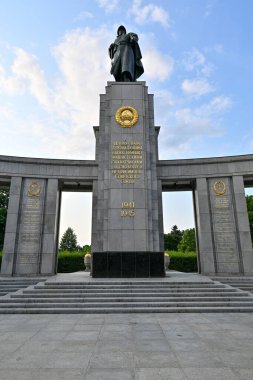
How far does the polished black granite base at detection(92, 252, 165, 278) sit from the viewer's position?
642 inches

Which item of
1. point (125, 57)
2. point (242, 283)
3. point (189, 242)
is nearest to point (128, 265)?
point (242, 283)

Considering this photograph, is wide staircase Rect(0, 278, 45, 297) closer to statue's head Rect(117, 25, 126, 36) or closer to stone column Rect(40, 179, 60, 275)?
stone column Rect(40, 179, 60, 275)

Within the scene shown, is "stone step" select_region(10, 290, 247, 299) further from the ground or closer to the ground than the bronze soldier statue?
closer to the ground

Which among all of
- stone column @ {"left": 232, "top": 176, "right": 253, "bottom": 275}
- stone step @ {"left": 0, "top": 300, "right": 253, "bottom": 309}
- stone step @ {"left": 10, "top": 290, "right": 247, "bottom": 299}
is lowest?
stone step @ {"left": 0, "top": 300, "right": 253, "bottom": 309}

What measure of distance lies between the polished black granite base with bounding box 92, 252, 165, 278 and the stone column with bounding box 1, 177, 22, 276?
7546 mm

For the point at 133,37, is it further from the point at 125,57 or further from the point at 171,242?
the point at 171,242

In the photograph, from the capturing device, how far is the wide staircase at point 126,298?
33.8 ft

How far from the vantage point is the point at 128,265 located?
54.1 feet

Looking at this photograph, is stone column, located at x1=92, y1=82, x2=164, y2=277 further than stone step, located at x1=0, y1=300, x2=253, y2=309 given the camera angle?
Yes

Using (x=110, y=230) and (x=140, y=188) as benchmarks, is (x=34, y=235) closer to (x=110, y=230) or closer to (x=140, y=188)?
(x=110, y=230)

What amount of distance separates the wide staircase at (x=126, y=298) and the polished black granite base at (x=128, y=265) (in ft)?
9.91
